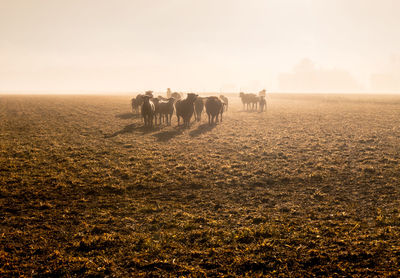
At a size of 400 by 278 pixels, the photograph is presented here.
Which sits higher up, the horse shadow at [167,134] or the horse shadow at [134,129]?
the horse shadow at [134,129]

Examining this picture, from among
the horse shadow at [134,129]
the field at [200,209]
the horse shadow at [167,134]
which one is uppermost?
the horse shadow at [134,129]

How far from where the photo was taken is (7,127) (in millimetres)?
17688

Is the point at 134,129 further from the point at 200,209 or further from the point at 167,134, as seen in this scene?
the point at 200,209

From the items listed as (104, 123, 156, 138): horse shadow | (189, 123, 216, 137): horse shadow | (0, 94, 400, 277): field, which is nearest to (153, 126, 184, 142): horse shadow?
(189, 123, 216, 137): horse shadow

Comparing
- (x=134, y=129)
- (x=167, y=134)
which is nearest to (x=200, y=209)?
(x=167, y=134)

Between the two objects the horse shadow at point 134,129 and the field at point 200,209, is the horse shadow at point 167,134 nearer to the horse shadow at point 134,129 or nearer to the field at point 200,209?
the horse shadow at point 134,129

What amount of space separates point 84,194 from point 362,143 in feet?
45.3

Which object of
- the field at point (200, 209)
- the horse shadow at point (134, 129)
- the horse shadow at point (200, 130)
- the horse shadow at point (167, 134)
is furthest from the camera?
the horse shadow at point (134, 129)

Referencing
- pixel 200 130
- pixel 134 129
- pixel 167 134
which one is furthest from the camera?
pixel 134 129

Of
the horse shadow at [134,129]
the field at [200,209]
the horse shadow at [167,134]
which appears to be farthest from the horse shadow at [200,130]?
the field at [200,209]

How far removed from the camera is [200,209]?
666 centimetres

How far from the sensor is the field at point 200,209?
440cm

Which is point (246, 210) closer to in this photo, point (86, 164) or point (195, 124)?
point (86, 164)

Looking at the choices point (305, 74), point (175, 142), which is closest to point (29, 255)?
point (175, 142)
